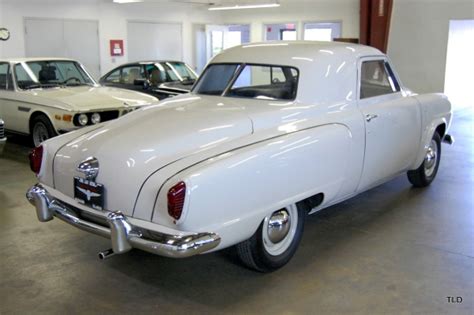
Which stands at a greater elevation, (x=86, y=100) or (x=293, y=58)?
(x=293, y=58)

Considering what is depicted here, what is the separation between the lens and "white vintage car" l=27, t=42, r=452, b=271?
9.64 ft

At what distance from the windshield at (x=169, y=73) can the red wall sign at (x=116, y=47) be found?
3669mm

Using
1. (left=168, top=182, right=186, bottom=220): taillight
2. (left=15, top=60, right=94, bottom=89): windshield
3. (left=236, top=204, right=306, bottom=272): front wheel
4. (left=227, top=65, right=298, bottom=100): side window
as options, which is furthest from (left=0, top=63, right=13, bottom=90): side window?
(left=168, top=182, right=186, bottom=220): taillight

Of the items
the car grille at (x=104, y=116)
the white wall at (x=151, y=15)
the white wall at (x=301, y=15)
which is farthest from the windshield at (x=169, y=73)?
the white wall at (x=301, y=15)

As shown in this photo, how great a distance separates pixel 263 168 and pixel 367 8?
10.9 m

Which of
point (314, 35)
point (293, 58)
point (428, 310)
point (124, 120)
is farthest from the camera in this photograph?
point (314, 35)

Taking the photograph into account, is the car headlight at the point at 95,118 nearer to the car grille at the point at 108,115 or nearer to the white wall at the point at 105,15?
the car grille at the point at 108,115

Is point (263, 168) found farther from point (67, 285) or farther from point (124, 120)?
point (67, 285)

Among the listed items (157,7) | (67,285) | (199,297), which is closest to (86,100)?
(67,285)

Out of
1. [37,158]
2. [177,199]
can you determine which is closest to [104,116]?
[37,158]

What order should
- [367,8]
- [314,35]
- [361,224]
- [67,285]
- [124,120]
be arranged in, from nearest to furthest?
[67,285]
[124,120]
[361,224]
[367,8]
[314,35]

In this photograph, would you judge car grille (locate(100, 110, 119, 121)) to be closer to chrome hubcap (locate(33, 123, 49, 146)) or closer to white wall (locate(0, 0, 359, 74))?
chrome hubcap (locate(33, 123, 49, 146))

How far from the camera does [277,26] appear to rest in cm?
1598

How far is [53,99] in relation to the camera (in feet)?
23.1
